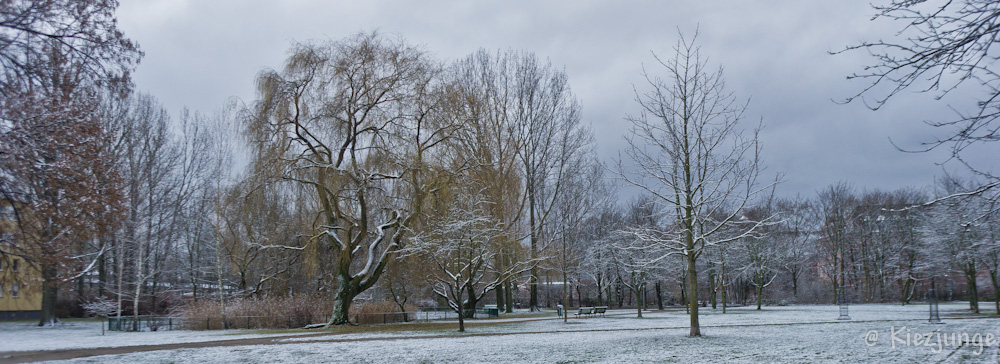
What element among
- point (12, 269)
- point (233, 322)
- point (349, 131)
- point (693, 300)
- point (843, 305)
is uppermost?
point (349, 131)

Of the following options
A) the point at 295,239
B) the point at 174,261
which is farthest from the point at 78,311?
the point at 295,239

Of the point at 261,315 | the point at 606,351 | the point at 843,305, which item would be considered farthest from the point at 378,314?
the point at 843,305

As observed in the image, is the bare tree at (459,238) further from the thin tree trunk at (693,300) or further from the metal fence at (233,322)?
the thin tree trunk at (693,300)

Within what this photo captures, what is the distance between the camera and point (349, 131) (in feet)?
79.5

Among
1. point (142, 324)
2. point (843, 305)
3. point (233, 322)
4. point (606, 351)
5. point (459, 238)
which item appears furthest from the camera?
point (843, 305)

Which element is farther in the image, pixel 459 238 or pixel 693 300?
pixel 459 238

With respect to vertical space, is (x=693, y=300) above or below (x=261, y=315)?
above

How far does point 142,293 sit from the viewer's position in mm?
39000

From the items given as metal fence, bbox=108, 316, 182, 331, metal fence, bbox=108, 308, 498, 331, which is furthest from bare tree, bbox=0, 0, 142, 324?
metal fence, bbox=108, 316, 182, 331

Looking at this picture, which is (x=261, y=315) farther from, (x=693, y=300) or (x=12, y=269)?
(x=693, y=300)

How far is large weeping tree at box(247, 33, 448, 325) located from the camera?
23.9m

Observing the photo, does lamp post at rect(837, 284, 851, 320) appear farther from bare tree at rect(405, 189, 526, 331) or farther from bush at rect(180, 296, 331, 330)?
bush at rect(180, 296, 331, 330)

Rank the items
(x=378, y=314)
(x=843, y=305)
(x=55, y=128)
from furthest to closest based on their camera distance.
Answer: (x=843, y=305) < (x=378, y=314) < (x=55, y=128)

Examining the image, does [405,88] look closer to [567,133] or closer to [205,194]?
[567,133]
